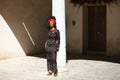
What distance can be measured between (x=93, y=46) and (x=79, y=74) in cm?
561

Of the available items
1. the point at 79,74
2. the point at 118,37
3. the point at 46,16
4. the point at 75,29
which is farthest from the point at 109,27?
the point at 79,74

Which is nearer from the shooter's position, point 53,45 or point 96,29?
point 53,45

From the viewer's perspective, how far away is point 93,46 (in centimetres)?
1702

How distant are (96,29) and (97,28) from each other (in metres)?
0.08

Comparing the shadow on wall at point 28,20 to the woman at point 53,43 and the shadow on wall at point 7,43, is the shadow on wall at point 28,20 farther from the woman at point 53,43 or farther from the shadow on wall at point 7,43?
the woman at point 53,43

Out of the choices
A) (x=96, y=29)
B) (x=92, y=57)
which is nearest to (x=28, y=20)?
(x=96, y=29)

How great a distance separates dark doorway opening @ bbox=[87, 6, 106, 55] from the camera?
1662 cm

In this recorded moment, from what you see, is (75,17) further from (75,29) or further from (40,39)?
(40,39)

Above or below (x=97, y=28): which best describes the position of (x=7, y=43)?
below

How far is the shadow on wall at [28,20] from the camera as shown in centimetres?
1588

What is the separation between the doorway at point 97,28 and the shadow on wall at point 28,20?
7.85ft

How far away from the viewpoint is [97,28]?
665 inches

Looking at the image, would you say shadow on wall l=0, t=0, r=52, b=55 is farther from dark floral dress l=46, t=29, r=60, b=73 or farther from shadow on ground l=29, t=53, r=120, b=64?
dark floral dress l=46, t=29, r=60, b=73

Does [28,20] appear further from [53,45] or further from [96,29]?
[53,45]
